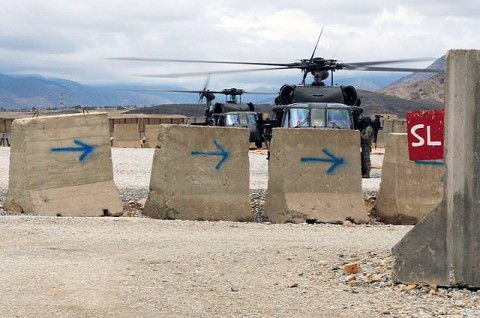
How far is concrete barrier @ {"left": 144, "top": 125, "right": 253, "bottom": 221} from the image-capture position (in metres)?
13.2

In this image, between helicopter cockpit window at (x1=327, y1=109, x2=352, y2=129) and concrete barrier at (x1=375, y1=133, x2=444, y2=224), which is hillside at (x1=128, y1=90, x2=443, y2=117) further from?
concrete barrier at (x1=375, y1=133, x2=444, y2=224)

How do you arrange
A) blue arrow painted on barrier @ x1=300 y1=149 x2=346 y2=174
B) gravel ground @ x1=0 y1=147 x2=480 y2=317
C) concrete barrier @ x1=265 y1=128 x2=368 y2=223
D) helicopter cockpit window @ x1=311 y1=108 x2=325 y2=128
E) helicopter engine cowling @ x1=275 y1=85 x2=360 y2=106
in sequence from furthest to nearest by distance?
helicopter engine cowling @ x1=275 y1=85 x2=360 y2=106 → helicopter cockpit window @ x1=311 y1=108 x2=325 y2=128 → blue arrow painted on barrier @ x1=300 y1=149 x2=346 y2=174 → concrete barrier @ x1=265 y1=128 x2=368 y2=223 → gravel ground @ x1=0 y1=147 x2=480 y2=317

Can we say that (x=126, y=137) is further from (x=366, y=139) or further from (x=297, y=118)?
(x=297, y=118)

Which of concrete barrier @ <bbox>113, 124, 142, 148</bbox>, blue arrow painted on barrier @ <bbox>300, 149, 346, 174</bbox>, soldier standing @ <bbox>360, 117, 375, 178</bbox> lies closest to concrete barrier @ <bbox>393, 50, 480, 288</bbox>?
blue arrow painted on barrier @ <bbox>300, 149, 346, 174</bbox>

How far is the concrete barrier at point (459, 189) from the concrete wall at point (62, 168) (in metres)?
6.65

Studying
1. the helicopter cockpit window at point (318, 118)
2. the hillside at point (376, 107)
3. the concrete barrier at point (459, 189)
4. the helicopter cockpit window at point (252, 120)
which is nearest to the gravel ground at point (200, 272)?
the concrete barrier at point (459, 189)

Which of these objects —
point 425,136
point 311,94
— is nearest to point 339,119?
point 311,94

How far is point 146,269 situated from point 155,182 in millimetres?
4540

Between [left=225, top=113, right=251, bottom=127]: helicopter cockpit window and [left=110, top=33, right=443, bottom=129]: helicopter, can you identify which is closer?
[left=110, top=33, right=443, bottom=129]: helicopter

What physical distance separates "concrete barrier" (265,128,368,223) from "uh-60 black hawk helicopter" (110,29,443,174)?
5256 mm

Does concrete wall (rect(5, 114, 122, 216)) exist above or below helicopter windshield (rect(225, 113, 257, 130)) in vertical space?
below

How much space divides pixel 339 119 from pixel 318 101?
5.68 ft

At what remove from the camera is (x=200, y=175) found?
13406mm

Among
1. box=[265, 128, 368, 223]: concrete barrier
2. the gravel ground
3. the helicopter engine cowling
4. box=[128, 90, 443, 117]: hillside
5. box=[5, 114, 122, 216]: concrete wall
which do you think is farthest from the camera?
box=[128, 90, 443, 117]: hillside
